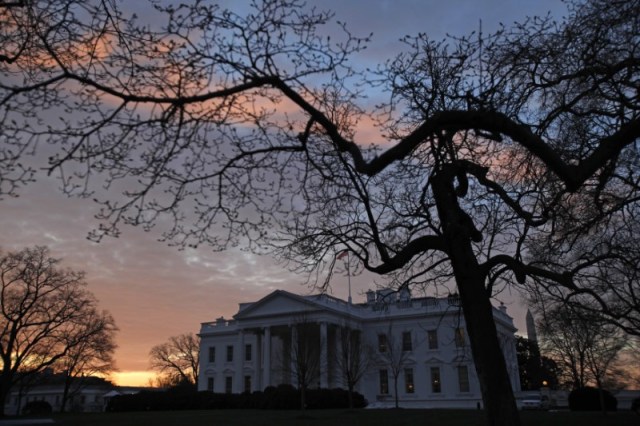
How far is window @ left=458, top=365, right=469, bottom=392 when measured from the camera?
54.8 meters

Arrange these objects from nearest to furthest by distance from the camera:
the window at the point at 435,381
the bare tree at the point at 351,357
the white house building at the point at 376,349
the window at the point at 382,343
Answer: the bare tree at the point at 351,357, the white house building at the point at 376,349, the window at the point at 435,381, the window at the point at 382,343

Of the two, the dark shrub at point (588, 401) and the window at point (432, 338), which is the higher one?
the window at point (432, 338)

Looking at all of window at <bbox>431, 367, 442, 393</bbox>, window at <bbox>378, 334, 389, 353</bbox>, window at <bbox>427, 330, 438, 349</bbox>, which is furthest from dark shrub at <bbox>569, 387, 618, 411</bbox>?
window at <bbox>378, 334, 389, 353</bbox>

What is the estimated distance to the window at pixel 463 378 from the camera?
180ft

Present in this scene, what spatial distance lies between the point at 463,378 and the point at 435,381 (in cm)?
318

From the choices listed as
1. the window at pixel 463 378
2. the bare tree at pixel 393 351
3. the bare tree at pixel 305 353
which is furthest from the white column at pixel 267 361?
the window at pixel 463 378

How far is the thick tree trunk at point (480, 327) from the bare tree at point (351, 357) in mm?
31145

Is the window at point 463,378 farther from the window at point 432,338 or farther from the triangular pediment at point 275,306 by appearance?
the triangular pediment at point 275,306

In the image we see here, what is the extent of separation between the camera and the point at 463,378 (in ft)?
181

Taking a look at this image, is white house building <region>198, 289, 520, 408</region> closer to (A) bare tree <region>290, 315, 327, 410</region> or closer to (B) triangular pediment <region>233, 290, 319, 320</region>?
(B) triangular pediment <region>233, 290, 319, 320</region>

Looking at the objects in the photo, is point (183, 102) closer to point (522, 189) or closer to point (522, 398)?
point (522, 189)

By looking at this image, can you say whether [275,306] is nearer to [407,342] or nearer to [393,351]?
[393,351]

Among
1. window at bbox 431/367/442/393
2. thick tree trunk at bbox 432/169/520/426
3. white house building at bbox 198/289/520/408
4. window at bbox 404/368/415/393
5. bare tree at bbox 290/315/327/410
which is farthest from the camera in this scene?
window at bbox 404/368/415/393

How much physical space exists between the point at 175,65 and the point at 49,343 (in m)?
46.8
